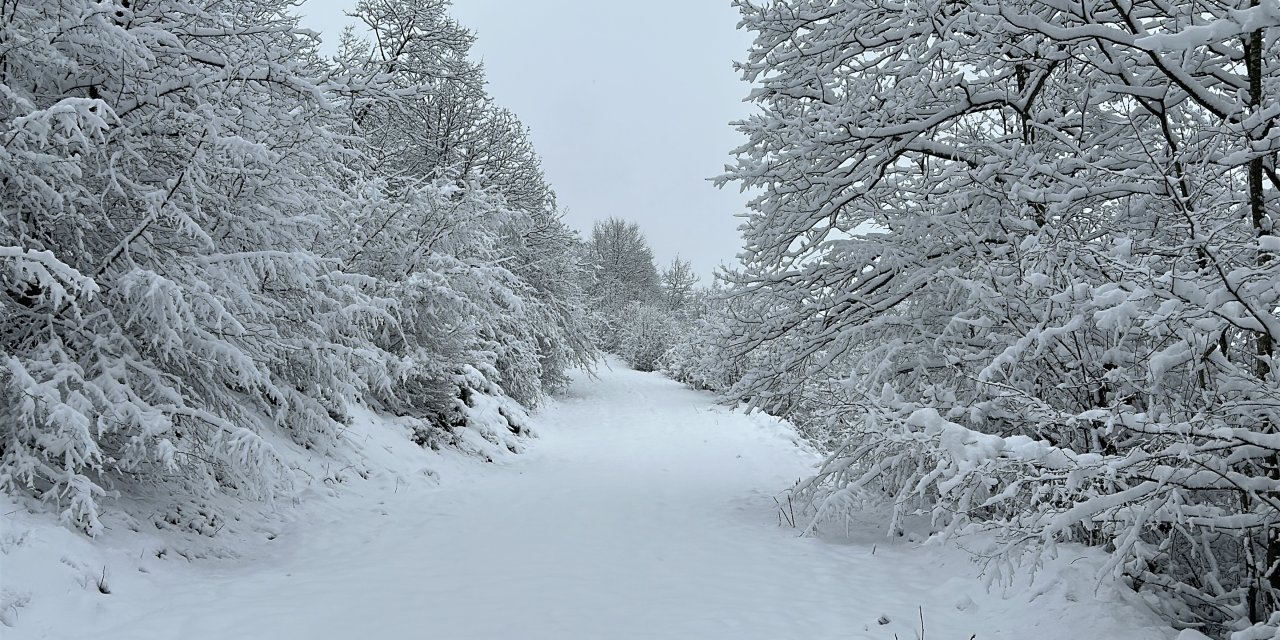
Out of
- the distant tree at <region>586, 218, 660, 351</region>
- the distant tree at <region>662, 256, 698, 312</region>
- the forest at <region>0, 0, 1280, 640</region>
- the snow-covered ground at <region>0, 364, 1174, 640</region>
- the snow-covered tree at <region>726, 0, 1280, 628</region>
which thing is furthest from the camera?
the distant tree at <region>662, 256, 698, 312</region>

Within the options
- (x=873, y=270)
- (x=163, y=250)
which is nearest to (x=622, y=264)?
(x=873, y=270)

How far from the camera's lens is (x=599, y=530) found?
6570mm

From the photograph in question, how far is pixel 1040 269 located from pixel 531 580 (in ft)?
12.8

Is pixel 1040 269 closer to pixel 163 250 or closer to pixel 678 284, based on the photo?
pixel 163 250

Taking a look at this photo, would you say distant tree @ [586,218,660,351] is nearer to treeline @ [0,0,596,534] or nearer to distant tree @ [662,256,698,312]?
distant tree @ [662,256,698,312]

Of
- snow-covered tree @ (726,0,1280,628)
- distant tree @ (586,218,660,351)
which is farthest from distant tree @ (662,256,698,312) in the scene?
snow-covered tree @ (726,0,1280,628)

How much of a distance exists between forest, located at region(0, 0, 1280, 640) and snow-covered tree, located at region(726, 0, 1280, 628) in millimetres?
32

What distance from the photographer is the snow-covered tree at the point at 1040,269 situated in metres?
2.51

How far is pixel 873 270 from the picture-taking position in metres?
6.30

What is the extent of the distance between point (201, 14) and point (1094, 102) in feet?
23.3

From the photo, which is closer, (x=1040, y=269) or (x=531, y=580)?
(x=1040, y=269)

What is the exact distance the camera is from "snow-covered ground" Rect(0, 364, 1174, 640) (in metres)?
3.77

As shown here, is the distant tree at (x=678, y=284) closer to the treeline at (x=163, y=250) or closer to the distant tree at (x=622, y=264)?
the distant tree at (x=622, y=264)

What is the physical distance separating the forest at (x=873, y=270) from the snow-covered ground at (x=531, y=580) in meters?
0.31
